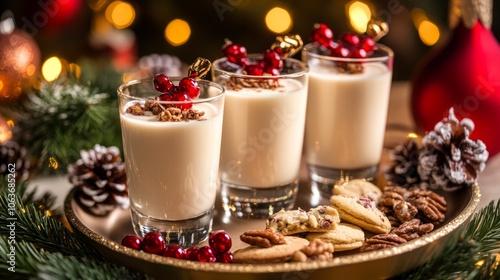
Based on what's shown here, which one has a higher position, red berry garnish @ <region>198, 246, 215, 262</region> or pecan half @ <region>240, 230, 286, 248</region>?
pecan half @ <region>240, 230, 286, 248</region>

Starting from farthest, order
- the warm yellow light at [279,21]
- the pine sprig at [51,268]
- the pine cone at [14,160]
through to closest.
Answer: the warm yellow light at [279,21] < the pine cone at [14,160] < the pine sprig at [51,268]

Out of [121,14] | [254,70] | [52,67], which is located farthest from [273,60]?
[121,14]

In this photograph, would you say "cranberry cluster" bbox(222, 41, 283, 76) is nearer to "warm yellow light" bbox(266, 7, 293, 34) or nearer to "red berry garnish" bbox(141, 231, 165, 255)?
"red berry garnish" bbox(141, 231, 165, 255)

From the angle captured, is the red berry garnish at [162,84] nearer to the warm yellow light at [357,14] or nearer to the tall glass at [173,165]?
the tall glass at [173,165]

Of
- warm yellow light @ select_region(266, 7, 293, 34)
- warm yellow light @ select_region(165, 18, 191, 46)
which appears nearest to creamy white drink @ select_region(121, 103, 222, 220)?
warm yellow light @ select_region(266, 7, 293, 34)

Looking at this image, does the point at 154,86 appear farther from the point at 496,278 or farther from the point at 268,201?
the point at 496,278

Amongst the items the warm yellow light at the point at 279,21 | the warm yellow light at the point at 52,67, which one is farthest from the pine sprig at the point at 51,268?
the warm yellow light at the point at 279,21

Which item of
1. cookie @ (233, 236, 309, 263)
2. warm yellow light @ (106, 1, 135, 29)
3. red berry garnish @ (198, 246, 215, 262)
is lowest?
red berry garnish @ (198, 246, 215, 262)
